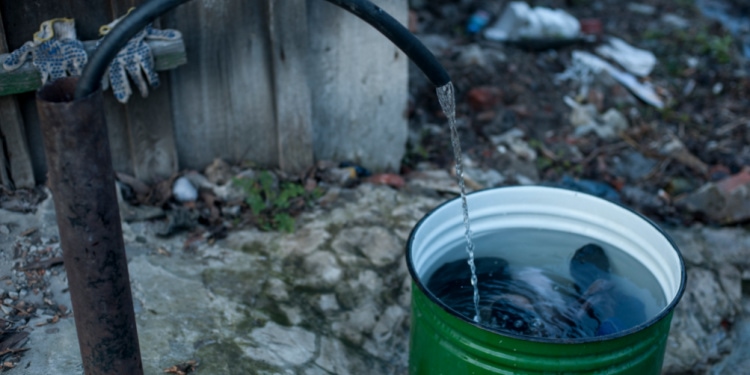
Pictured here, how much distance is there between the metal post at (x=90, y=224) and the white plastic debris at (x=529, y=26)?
A: 419 centimetres

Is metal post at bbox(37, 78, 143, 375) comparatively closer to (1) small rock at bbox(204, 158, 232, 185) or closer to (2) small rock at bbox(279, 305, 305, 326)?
(2) small rock at bbox(279, 305, 305, 326)

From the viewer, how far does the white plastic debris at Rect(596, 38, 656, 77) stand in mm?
5598

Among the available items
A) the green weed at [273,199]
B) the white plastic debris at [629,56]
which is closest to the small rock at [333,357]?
the green weed at [273,199]

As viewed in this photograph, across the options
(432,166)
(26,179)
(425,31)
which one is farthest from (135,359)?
(425,31)

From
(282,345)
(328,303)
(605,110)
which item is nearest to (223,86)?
(328,303)

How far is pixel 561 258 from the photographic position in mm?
3082

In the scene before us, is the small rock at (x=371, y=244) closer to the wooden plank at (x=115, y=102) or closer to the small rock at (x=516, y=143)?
the wooden plank at (x=115, y=102)

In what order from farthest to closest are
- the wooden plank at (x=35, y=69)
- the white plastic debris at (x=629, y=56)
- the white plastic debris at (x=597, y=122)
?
the white plastic debris at (x=629, y=56), the white plastic debris at (x=597, y=122), the wooden plank at (x=35, y=69)

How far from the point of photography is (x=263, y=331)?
3.03 metres

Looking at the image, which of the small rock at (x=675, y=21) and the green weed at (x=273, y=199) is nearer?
the green weed at (x=273, y=199)

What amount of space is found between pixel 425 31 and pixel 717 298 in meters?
2.96

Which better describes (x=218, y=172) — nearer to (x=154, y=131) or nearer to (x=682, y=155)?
(x=154, y=131)

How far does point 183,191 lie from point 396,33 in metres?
1.84

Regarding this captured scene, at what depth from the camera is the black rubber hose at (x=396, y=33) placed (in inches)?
81.0
